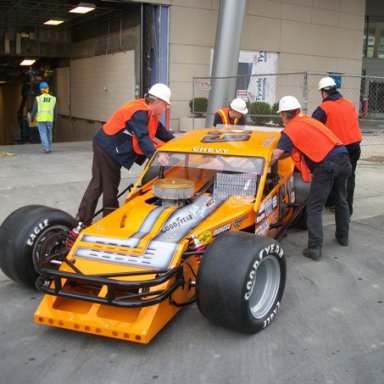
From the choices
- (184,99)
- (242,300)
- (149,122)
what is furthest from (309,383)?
(184,99)

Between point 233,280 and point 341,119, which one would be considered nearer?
point 233,280

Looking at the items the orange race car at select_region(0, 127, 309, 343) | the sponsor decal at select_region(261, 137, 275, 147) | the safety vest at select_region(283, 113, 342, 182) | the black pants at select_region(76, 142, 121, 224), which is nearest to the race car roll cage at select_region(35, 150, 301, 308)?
the orange race car at select_region(0, 127, 309, 343)

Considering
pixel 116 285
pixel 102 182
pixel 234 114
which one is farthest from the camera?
pixel 234 114

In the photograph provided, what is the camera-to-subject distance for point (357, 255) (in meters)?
5.92

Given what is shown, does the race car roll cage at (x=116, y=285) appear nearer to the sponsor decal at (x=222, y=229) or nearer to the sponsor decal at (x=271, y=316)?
the sponsor decal at (x=222, y=229)

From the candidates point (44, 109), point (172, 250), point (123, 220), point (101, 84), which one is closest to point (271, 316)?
point (172, 250)

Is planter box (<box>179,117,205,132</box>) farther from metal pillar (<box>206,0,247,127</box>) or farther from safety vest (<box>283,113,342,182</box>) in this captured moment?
safety vest (<box>283,113,342,182</box>)

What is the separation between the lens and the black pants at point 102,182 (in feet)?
19.9

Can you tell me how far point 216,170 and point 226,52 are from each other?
7040 mm

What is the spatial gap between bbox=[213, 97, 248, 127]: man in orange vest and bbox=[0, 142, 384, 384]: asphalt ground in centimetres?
311

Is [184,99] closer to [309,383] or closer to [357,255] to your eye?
[357,255]

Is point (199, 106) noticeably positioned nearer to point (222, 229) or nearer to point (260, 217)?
point (260, 217)

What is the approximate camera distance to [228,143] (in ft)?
17.9

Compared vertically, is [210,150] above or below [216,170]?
above
